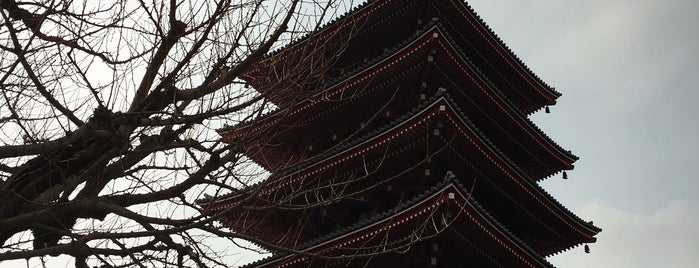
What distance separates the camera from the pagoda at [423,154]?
472 inches

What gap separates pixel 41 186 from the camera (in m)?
5.62

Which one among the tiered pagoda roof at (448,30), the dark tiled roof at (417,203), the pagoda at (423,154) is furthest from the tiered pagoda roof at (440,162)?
the tiered pagoda roof at (448,30)

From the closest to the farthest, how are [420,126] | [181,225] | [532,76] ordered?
[181,225] < [420,126] < [532,76]

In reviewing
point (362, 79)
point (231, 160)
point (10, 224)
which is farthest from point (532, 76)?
point (10, 224)

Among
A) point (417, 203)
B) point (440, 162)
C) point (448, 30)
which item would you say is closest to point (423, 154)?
point (440, 162)

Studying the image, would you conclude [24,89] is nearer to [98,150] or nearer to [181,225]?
[98,150]

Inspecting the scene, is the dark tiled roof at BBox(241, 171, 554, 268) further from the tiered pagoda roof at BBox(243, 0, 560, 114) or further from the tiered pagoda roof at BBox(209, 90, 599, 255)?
the tiered pagoda roof at BBox(243, 0, 560, 114)

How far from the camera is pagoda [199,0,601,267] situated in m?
12.0

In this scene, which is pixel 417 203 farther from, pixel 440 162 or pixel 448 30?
pixel 448 30

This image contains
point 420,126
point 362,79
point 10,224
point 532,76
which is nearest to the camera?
point 10,224

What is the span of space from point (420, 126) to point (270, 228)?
4.03 meters

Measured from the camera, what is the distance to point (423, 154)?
13531 mm

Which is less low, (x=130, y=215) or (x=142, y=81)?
(x=142, y=81)

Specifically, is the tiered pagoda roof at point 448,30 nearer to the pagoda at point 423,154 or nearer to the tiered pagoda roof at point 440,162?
the pagoda at point 423,154
